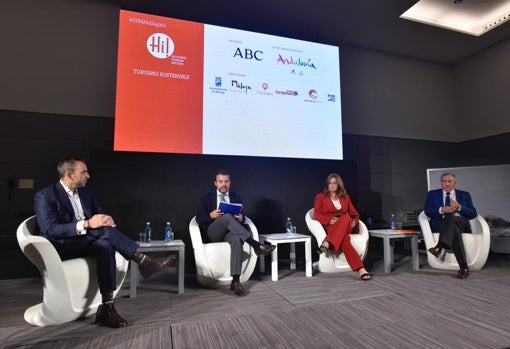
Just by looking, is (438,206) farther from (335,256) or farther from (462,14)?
(462,14)

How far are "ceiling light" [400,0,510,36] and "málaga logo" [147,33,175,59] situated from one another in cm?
300

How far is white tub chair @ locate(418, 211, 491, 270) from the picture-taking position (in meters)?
3.05

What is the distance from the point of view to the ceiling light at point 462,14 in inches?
149

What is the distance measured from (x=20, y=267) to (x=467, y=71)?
6.88 metres

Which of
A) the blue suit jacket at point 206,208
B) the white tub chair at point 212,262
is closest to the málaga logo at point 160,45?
the blue suit jacket at point 206,208

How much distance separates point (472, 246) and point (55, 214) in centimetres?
374

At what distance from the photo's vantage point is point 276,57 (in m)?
3.68

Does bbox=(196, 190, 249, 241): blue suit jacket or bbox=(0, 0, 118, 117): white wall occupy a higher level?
bbox=(0, 0, 118, 117): white wall

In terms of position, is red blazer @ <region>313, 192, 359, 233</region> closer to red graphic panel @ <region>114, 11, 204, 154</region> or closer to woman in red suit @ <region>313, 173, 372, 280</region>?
woman in red suit @ <region>313, 173, 372, 280</region>

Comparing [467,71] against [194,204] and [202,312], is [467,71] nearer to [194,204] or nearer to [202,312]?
[194,204]

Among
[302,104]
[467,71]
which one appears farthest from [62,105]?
[467,71]

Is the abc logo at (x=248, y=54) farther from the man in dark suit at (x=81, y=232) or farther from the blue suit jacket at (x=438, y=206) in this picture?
the blue suit jacket at (x=438, y=206)

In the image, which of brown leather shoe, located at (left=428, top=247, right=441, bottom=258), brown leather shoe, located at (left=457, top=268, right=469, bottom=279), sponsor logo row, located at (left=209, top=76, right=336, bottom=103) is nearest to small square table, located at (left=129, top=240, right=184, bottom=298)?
sponsor logo row, located at (left=209, top=76, right=336, bottom=103)

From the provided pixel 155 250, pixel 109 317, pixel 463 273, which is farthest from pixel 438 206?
pixel 109 317
